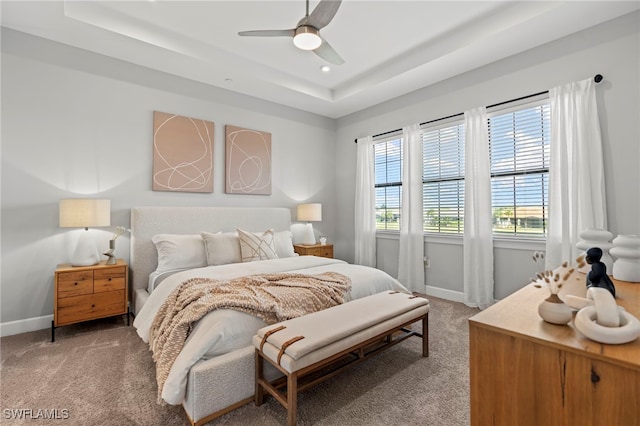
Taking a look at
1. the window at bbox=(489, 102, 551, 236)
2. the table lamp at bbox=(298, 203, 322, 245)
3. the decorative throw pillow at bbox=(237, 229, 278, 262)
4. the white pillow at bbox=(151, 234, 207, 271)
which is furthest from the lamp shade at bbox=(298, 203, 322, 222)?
the window at bbox=(489, 102, 551, 236)

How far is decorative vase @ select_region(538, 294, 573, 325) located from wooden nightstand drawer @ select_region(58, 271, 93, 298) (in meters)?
3.48

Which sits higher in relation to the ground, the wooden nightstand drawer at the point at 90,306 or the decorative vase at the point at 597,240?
the decorative vase at the point at 597,240

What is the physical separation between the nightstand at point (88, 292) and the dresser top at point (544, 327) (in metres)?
3.22

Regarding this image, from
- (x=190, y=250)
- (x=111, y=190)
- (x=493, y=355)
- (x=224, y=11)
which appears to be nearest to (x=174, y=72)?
(x=224, y=11)

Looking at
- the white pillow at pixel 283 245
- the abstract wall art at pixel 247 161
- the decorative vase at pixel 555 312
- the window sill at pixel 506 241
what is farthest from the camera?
the abstract wall art at pixel 247 161

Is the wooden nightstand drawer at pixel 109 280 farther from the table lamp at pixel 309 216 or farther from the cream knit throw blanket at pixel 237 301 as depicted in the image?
the table lamp at pixel 309 216

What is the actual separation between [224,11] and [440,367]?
361cm

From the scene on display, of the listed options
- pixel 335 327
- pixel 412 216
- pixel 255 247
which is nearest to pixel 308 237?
pixel 255 247

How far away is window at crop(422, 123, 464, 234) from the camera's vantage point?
386 cm

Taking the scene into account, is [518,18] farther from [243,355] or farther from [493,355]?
[243,355]

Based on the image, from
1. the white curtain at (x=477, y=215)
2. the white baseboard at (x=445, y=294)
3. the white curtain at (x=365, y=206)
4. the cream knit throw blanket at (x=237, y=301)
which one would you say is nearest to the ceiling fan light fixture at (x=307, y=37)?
the cream knit throw blanket at (x=237, y=301)

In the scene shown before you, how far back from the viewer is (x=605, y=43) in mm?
2725

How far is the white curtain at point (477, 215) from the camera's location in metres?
3.45

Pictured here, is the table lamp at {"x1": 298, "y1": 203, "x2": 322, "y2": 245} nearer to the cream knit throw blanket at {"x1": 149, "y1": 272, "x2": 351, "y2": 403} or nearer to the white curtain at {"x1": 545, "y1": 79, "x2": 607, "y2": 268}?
the cream knit throw blanket at {"x1": 149, "y1": 272, "x2": 351, "y2": 403}
